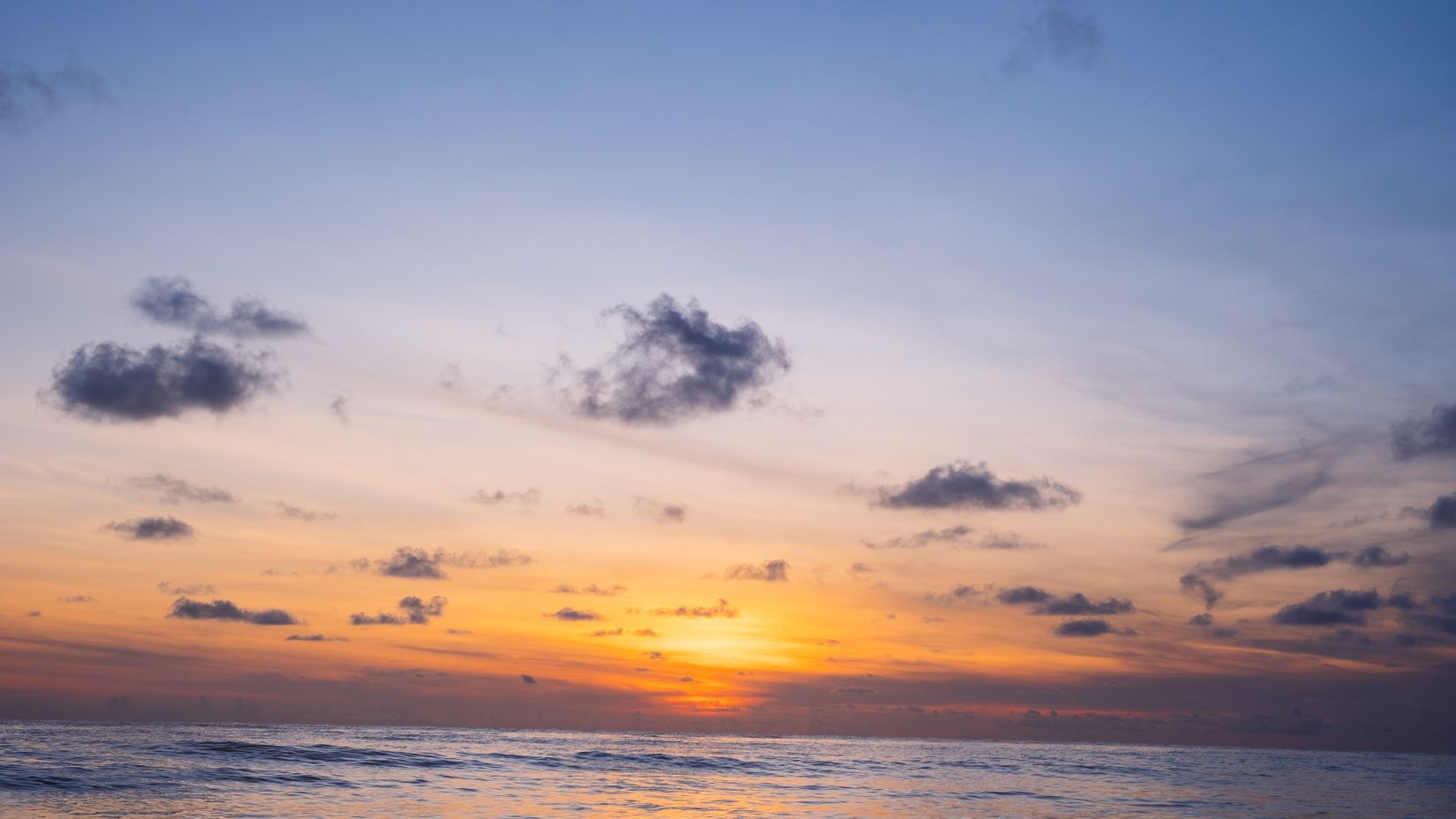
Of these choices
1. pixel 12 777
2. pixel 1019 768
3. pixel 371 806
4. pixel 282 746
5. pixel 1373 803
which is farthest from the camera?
pixel 1019 768

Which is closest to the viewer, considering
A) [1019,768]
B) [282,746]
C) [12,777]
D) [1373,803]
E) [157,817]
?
[157,817]

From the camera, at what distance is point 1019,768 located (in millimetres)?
121312

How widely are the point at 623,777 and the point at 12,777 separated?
4694 centimetres

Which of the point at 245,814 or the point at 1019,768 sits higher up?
the point at 245,814

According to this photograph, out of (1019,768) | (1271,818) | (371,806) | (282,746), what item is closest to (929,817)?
(1271,818)

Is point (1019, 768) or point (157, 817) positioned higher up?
point (157, 817)

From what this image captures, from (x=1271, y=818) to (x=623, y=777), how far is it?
53.2 m

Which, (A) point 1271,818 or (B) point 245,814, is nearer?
(B) point 245,814

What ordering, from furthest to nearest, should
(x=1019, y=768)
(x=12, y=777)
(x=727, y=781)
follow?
(x=1019, y=768) < (x=727, y=781) < (x=12, y=777)

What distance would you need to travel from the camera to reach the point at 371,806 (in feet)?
179

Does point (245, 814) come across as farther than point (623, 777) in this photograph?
No

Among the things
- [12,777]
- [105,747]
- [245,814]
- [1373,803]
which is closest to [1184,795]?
[1373,803]

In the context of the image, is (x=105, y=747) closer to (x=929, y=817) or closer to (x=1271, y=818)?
(x=929, y=817)

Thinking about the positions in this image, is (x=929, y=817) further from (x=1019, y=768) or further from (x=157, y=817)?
(x=1019, y=768)
